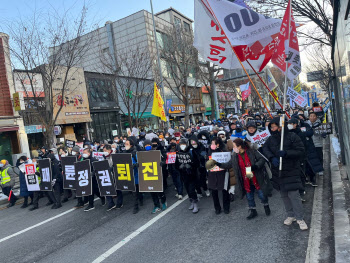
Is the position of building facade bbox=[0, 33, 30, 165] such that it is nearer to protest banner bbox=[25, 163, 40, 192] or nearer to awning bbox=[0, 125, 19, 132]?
awning bbox=[0, 125, 19, 132]

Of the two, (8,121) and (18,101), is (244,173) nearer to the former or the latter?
(18,101)

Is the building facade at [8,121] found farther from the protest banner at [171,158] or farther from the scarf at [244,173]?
the scarf at [244,173]

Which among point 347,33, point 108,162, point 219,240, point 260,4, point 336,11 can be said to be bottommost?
point 219,240

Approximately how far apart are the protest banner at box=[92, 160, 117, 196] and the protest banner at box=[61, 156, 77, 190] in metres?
0.97

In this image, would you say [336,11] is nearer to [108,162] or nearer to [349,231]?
[349,231]

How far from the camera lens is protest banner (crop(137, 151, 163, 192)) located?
669 centimetres

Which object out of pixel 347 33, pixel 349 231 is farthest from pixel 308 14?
pixel 349 231

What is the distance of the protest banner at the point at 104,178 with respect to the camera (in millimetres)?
7250

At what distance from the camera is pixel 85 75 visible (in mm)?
25172

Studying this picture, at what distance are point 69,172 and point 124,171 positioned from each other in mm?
2083

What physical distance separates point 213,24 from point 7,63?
16.6 m

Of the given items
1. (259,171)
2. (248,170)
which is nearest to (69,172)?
(248,170)

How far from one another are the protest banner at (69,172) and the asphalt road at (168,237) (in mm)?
1050

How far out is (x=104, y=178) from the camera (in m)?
7.35
